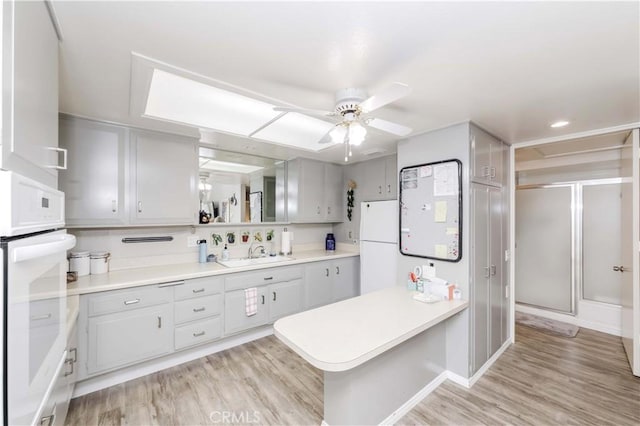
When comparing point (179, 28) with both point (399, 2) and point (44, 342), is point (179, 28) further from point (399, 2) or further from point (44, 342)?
point (44, 342)

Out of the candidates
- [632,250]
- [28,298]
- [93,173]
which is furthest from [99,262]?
[632,250]

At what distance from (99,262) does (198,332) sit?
1.10 meters

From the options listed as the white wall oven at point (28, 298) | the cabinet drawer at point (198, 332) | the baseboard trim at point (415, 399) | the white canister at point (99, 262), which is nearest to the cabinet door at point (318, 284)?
the cabinet drawer at point (198, 332)

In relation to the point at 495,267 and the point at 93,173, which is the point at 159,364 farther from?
the point at 495,267

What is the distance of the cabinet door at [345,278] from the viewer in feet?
12.3

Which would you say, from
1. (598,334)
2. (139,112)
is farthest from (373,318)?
(598,334)

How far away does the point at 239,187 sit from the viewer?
3.52m

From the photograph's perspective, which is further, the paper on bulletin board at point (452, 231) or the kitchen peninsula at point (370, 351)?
the paper on bulletin board at point (452, 231)

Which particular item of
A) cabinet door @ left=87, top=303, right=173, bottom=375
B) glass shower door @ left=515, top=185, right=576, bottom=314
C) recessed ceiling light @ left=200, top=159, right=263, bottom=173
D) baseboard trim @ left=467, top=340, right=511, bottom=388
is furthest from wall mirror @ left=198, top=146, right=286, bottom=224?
glass shower door @ left=515, top=185, right=576, bottom=314

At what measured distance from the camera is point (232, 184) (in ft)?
11.3

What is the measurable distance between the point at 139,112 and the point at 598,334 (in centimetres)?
546

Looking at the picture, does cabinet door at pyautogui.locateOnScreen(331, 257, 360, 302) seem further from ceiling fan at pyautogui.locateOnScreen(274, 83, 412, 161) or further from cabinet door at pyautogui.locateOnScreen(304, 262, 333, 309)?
ceiling fan at pyautogui.locateOnScreen(274, 83, 412, 161)

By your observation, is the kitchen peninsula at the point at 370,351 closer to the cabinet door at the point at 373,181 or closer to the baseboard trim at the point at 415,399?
the baseboard trim at the point at 415,399
